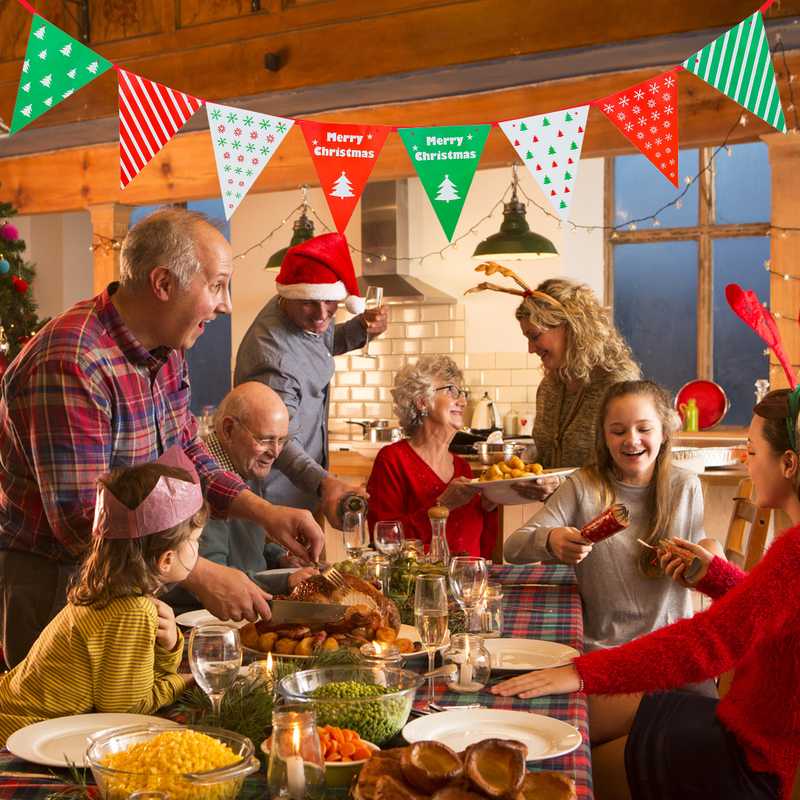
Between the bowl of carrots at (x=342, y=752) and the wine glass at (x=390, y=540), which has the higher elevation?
the wine glass at (x=390, y=540)

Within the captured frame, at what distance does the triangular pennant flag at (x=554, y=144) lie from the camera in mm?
2986

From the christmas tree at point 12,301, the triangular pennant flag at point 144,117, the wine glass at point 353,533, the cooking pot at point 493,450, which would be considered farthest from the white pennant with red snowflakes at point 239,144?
the christmas tree at point 12,301

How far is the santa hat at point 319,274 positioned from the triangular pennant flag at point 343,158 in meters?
0.31

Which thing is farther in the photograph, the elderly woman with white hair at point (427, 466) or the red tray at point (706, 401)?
the red tray at point (706, 401)

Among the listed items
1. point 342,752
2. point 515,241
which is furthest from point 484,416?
point 342,752

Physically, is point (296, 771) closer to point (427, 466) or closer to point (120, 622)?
point (120, 622)

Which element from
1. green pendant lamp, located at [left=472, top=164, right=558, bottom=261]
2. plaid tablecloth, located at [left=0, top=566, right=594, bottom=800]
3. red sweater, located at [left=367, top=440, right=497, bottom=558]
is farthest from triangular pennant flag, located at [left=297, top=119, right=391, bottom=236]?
green pendant lamp, located at [left=472, top=164, right=558, bottom=261]

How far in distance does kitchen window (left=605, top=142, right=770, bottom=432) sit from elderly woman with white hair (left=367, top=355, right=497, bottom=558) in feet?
15.4

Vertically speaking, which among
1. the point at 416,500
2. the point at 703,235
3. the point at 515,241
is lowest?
the point at 416,500

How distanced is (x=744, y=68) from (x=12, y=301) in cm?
425

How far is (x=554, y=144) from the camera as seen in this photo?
9.89 ft

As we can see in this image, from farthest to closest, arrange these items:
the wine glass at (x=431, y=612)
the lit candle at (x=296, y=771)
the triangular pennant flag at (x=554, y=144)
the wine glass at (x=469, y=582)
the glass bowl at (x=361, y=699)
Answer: the triangular pennant flag at (x=554, y=144), the wine glass at (x=469, y=582), the wine glass at (x=431, y=612), the glass bowl at (x=361, y=699), the lit candle at (x=296, y=771)

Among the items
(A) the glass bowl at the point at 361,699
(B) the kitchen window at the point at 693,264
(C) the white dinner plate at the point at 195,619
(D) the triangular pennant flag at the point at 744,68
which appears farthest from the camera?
(B) the kitchen window at the point at 693,264

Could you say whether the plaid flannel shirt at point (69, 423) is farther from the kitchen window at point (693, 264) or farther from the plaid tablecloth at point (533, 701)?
the kitchen window at point (693, 264)
